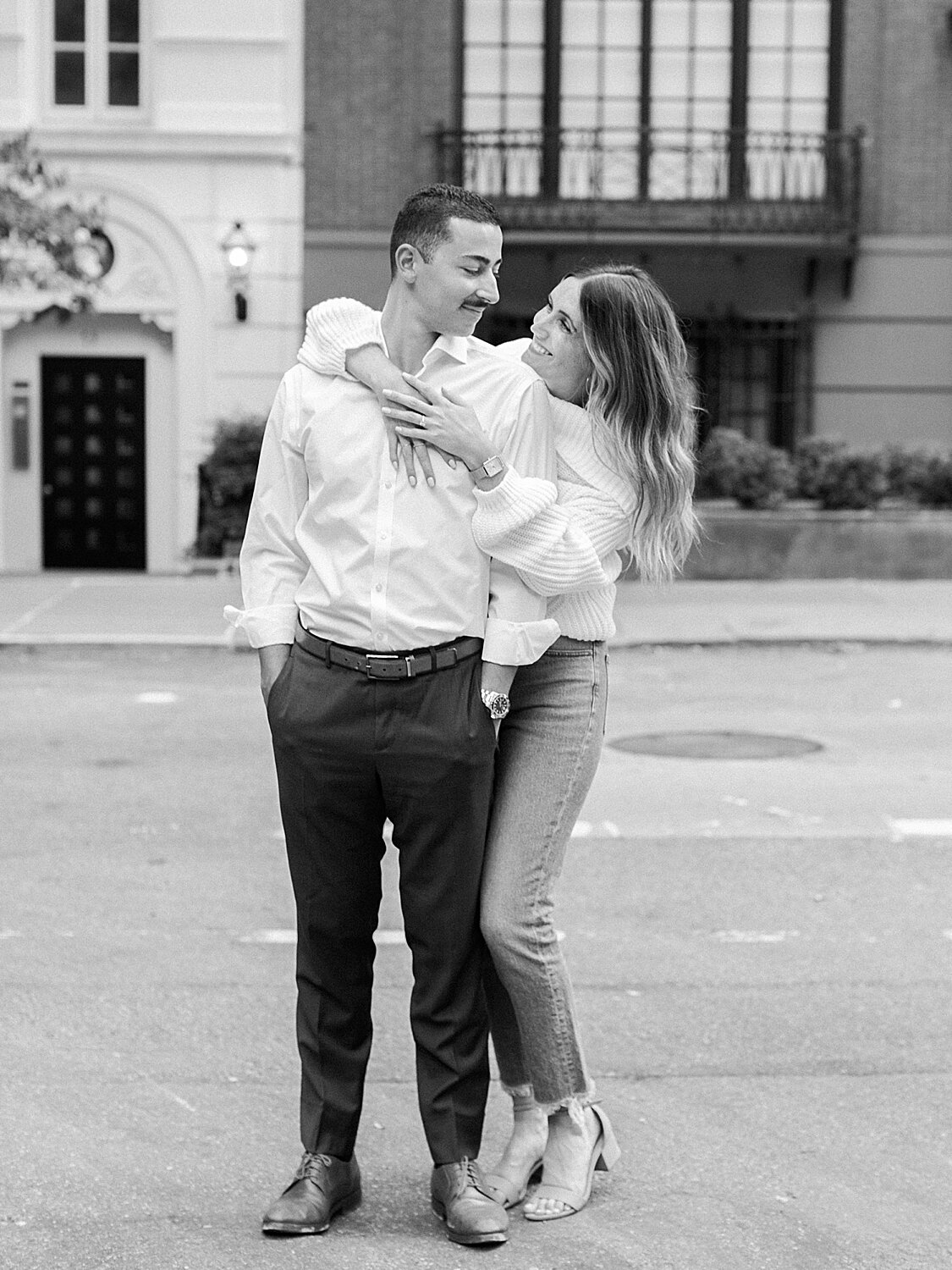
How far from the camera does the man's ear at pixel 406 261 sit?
3719 mm

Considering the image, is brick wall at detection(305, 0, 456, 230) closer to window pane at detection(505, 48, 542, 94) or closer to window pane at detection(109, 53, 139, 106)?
window pane at detection(505, 48, 542, 94)

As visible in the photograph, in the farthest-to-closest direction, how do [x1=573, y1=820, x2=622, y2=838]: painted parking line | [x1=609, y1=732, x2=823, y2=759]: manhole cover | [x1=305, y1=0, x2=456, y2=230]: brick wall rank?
1. [x1=305, y1=0, x2=456, y2=230]: brick wall
2. [x1=609, y1=732, x2=823, y2=759]: manhole cover
3. [x1=573, y1=820, x2=622, y2=838]: painted parking line

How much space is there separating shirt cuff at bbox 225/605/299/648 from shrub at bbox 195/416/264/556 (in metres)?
15.1

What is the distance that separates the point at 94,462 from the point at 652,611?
730 centimetres

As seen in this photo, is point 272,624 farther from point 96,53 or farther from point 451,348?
point 96,53

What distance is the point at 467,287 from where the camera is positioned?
369 cm

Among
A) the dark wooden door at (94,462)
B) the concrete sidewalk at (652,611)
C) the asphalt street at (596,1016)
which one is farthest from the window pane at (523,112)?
the asphalt street at (596,1016)

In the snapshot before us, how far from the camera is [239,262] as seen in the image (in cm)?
1966

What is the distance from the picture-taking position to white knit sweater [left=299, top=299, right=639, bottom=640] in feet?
12.0

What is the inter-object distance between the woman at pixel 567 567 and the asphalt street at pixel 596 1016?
30cm

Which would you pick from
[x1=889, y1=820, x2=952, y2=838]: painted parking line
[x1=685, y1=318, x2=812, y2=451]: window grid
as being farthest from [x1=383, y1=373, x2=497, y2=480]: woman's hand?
[x1=685, y1=318, x2=812, y2=451]: window grid

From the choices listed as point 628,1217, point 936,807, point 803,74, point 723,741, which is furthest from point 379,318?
point 803,74

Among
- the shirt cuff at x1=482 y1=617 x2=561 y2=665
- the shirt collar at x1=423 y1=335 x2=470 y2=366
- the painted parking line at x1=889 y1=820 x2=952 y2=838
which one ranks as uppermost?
the shirt collar at x1=423 y1=335 x2=470 y2=366

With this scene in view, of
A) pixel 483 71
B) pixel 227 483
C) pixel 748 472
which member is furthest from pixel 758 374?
pixel 227 483
